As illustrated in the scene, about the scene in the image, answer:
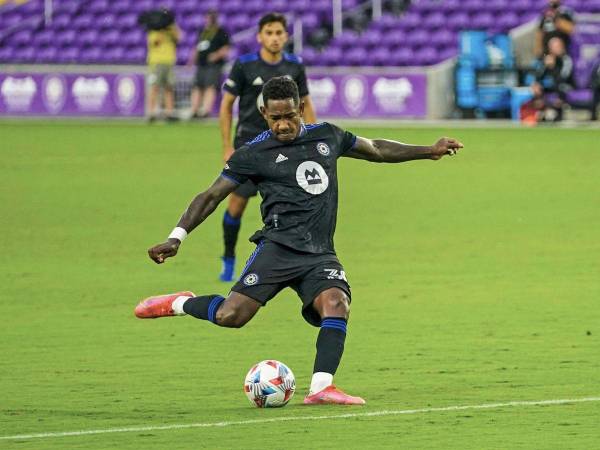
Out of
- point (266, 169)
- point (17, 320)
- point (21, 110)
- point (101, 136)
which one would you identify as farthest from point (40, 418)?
point (21, 110)

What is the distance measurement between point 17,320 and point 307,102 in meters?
3.25

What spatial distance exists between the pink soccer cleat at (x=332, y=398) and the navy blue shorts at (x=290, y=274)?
50 centimetres

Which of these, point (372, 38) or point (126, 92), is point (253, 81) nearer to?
point (126, 92)

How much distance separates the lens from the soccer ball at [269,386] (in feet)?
26.8

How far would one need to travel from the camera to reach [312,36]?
3722 centimetres

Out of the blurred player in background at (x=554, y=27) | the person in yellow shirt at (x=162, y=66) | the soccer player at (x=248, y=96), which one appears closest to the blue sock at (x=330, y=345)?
the soccer player at (x=248, y=96)

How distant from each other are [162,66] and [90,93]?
9.05ft

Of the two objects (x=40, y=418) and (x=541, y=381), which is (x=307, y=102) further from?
(x=40, y=418)

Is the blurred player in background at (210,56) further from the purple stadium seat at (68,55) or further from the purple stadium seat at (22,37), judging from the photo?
the purple stadium seat at (22,37)

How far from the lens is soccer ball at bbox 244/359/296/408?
26.8 feet

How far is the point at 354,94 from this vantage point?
32.6 meters

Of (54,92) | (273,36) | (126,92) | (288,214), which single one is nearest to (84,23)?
(54,92)

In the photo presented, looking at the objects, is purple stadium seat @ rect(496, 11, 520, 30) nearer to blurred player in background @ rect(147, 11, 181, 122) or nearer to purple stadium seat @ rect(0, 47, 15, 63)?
blurred player in background @ rect(147, 11, 181, 122)

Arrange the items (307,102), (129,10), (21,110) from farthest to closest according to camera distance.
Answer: (129,10), (21,110), (307,102)
